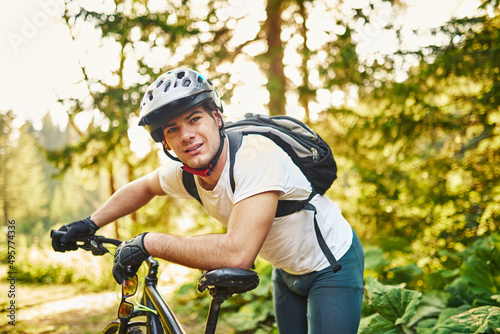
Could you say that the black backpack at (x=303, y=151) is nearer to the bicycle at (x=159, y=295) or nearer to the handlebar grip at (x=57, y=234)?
the bicycle at (x=159, y=295)

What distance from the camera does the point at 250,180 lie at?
5.25 feet

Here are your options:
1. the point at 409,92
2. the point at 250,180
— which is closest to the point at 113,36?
the point at 409,92

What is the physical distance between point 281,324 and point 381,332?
1.13 meters

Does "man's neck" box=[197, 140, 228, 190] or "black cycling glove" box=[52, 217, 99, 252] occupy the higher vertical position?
"man's neck" box=[197, 140, 228, 190]

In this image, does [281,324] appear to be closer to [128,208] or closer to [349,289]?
[349,289]

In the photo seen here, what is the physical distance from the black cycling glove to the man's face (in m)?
0.93

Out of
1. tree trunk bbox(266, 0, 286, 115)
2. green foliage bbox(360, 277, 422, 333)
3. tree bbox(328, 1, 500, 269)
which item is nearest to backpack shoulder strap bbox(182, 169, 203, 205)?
green foliage bbox(360, 277, 422, 333)

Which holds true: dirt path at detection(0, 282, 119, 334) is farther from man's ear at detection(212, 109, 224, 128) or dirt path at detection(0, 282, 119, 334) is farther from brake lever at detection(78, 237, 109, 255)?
man's ear at detection(212, 109, 224, 128)

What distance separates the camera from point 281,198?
5.90 ft

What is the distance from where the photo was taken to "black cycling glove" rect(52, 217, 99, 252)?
2.26 metres

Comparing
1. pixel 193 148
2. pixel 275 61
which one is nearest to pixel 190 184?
pixel 193 148

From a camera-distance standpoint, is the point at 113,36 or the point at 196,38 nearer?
the point at 113,36

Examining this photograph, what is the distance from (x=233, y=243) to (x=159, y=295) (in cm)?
87

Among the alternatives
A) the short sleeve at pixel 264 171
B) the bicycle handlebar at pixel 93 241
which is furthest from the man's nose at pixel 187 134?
the bicycle handlebar at pixel 93 241
